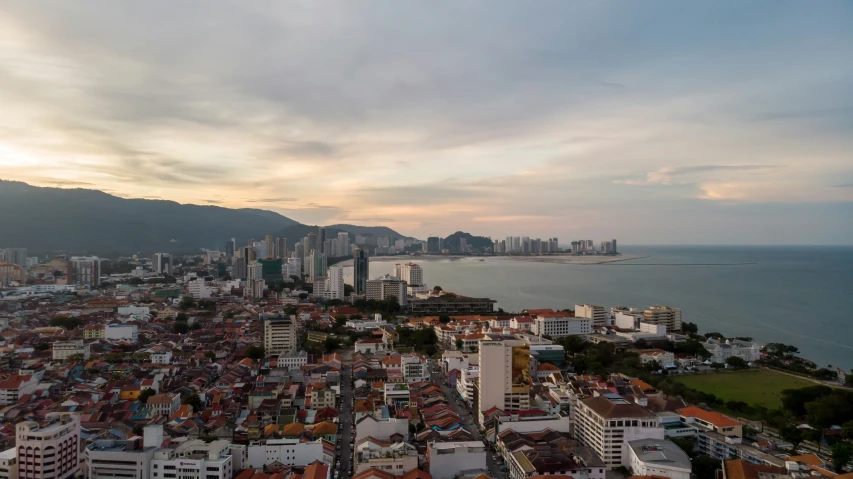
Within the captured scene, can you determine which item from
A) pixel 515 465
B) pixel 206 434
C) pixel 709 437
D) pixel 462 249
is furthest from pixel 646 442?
pixel 462 249

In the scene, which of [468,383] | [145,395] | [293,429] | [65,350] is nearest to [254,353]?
[145,395]

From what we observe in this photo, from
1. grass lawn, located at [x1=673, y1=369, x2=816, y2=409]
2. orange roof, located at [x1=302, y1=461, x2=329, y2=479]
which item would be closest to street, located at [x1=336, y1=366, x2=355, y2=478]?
orange roof, located at [x1=302, y1=461, x2=329, y2=479]

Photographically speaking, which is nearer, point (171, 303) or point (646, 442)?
point (646, 442)

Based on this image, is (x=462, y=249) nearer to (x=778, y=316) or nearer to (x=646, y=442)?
(x=778, y=316)

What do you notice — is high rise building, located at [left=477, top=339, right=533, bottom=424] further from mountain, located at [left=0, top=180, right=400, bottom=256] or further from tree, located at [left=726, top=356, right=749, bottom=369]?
mountain, located at [left=0, top=180, right=400, bottom=256]

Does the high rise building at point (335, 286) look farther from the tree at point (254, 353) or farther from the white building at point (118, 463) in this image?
the white building at point (118, 463)

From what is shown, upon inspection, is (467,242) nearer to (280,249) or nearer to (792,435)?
(280,249)
